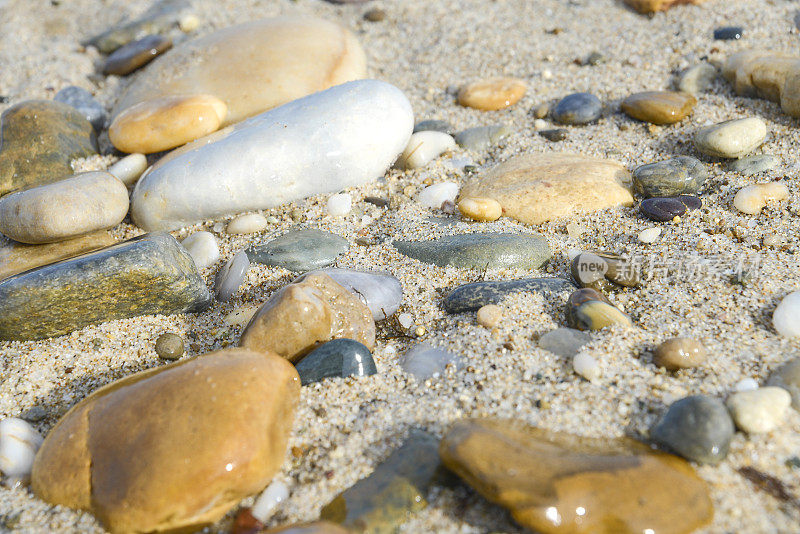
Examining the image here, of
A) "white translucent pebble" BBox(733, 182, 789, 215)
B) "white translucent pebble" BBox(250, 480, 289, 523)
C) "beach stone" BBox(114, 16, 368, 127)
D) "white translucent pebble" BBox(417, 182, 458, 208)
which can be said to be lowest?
"white translucent pebble" BBox(417, 182, 458, 208)

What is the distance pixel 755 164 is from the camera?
10.2 ft

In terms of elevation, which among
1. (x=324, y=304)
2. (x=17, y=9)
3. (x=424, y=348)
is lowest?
(x=424, y=348)

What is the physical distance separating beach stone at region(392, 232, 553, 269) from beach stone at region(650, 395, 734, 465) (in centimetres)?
106

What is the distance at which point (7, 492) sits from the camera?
1976mm

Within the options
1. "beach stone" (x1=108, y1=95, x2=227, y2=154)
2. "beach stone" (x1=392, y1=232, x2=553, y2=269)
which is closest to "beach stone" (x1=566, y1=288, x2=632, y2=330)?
"beach stone" (x1=392, y1=232, x2=553, y2=269)

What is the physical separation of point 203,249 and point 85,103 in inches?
79.3

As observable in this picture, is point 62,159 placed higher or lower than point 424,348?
higher

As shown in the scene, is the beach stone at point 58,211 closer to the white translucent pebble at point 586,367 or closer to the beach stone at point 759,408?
the white translucent pebble at point 586,367

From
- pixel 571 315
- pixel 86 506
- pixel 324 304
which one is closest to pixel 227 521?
pixel 86 506

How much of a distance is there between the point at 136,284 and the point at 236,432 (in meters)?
1.06

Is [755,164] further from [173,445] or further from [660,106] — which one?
[173,445]

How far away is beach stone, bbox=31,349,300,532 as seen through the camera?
5.71 feet

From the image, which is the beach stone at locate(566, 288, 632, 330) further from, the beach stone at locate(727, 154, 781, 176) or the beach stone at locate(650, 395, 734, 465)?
the beach stone at locate(727, 154, 781, 176)

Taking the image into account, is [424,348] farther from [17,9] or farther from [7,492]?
[17,9]
